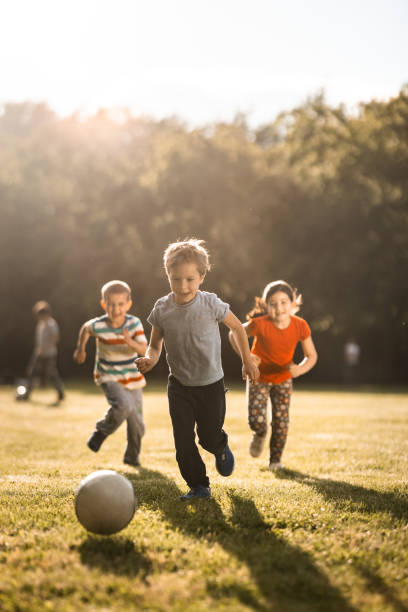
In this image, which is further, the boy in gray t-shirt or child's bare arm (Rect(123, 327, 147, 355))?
child's bare arm (Rect(123, 327, 147, 355))

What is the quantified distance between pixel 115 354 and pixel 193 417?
197 cm

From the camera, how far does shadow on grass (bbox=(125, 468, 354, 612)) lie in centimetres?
349

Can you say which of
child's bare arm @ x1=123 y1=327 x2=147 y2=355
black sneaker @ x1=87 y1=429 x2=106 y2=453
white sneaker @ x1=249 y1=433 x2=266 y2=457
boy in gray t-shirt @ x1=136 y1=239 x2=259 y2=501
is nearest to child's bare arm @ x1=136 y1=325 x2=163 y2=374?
boy in gray t-shirt @ x1=136 y1=239 x2=259 y2=501

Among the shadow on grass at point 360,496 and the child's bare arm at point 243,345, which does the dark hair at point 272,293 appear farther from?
the shadow on grass at point 360,496

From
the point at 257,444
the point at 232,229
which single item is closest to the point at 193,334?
the point at 257,444

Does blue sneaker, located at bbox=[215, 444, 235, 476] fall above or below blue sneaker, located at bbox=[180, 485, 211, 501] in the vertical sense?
above

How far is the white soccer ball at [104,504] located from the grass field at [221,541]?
0.32 feet

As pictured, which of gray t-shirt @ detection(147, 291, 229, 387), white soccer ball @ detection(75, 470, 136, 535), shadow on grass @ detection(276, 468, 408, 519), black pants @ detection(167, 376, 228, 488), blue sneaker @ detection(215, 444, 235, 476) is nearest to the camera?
white soccer ball @ detection(75, 470, 136, 535)

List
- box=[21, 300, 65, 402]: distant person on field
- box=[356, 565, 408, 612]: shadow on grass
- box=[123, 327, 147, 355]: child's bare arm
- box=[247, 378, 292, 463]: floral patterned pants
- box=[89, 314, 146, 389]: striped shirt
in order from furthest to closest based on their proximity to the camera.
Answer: box=[21, 300, 65, 402]: distant person on field, box=[89, 314, 146, 389]: striped shirt, box=[247, 378, 292, 463]: floral patterned pants, box=[123, 327, 147, 355]: child's bare arm, box=[356, 565, 408, 612]: shadow on grass

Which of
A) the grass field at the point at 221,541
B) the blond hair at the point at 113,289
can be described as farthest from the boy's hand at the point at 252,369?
the blond hair at the point at 113,289

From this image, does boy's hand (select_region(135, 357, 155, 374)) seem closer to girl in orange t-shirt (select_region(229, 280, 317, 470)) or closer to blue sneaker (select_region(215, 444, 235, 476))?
blue sneaker (select_region(215, 444, 235, 476))

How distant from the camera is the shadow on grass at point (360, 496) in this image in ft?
16.7

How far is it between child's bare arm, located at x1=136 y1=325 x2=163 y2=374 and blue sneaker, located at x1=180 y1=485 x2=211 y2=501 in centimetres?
105

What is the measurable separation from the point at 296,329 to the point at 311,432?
13.8 ft
